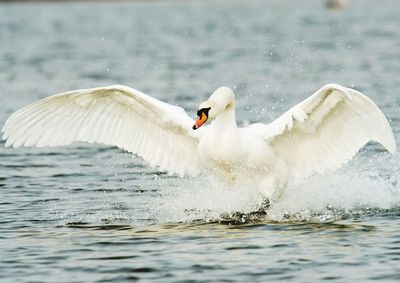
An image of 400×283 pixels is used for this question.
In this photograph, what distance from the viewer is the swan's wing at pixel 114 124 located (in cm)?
1328

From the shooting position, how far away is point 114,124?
44.7ft

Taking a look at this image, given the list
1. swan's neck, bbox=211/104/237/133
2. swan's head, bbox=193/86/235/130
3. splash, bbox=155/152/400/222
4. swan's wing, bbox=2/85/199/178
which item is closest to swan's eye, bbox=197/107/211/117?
swan's head, bbox=193/86/235/130

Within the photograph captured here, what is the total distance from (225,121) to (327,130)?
4.09ft

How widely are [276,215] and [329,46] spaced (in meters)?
25.7

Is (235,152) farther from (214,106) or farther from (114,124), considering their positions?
(114,124)

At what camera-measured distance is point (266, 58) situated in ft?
111

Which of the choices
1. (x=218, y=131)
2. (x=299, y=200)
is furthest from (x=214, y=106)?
(x=299, y=200)

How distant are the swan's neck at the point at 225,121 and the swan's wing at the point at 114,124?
2.19 ft

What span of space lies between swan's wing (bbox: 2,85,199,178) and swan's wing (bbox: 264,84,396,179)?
1.16 m

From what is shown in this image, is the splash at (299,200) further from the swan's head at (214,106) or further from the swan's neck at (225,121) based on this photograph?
the swan's head at (214,106)

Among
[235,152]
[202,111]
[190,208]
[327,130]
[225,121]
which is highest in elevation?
[202,111]

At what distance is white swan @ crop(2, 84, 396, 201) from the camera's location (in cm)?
1245

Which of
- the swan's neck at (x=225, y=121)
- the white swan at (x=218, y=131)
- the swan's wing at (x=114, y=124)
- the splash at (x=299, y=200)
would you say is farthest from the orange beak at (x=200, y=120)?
the splash at (x=299, y=200)

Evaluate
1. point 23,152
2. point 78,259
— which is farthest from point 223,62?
point 78,259
